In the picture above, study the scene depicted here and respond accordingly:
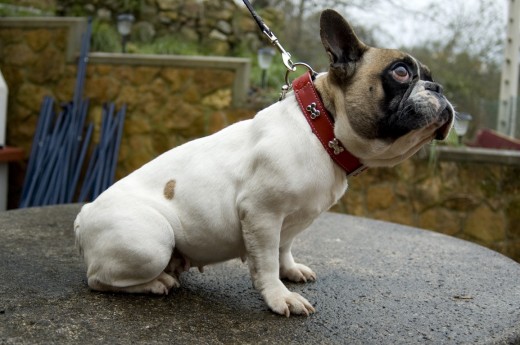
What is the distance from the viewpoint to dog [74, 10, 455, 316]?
5.62 ft

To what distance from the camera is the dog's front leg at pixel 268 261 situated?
173cm

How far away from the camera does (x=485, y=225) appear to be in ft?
16.4

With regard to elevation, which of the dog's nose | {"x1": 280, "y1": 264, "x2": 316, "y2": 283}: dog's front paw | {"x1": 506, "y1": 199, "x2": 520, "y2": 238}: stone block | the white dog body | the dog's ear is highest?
the dog's ear

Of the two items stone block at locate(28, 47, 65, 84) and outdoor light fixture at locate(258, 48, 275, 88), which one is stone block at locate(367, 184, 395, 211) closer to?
outdoor light fixture at locate(258, 48, 275, 88)

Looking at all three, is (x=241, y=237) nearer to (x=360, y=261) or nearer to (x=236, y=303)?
(x=236, y=303)

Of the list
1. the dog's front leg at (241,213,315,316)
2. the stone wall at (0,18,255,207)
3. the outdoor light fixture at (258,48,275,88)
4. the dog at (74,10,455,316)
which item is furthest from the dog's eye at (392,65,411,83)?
the outdoor light fixture at (258,48,275,88)

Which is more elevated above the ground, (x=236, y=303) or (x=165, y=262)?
(x=165, y=262)

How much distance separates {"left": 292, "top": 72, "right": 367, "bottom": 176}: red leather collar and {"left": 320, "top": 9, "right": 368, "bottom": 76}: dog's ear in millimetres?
120

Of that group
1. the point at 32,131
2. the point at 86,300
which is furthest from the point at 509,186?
the point at 32,131

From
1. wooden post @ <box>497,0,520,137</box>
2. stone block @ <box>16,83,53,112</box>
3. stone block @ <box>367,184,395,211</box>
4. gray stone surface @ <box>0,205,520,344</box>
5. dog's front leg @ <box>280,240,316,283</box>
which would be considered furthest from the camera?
stone block @ <box>16,83,53,112</box>

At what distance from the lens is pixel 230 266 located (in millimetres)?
2346

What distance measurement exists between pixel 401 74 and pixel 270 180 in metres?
0.51

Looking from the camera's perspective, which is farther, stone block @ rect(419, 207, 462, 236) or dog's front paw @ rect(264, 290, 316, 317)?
stone block @ rect(419, 207, 462, 236)

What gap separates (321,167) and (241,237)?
35 centimetres
